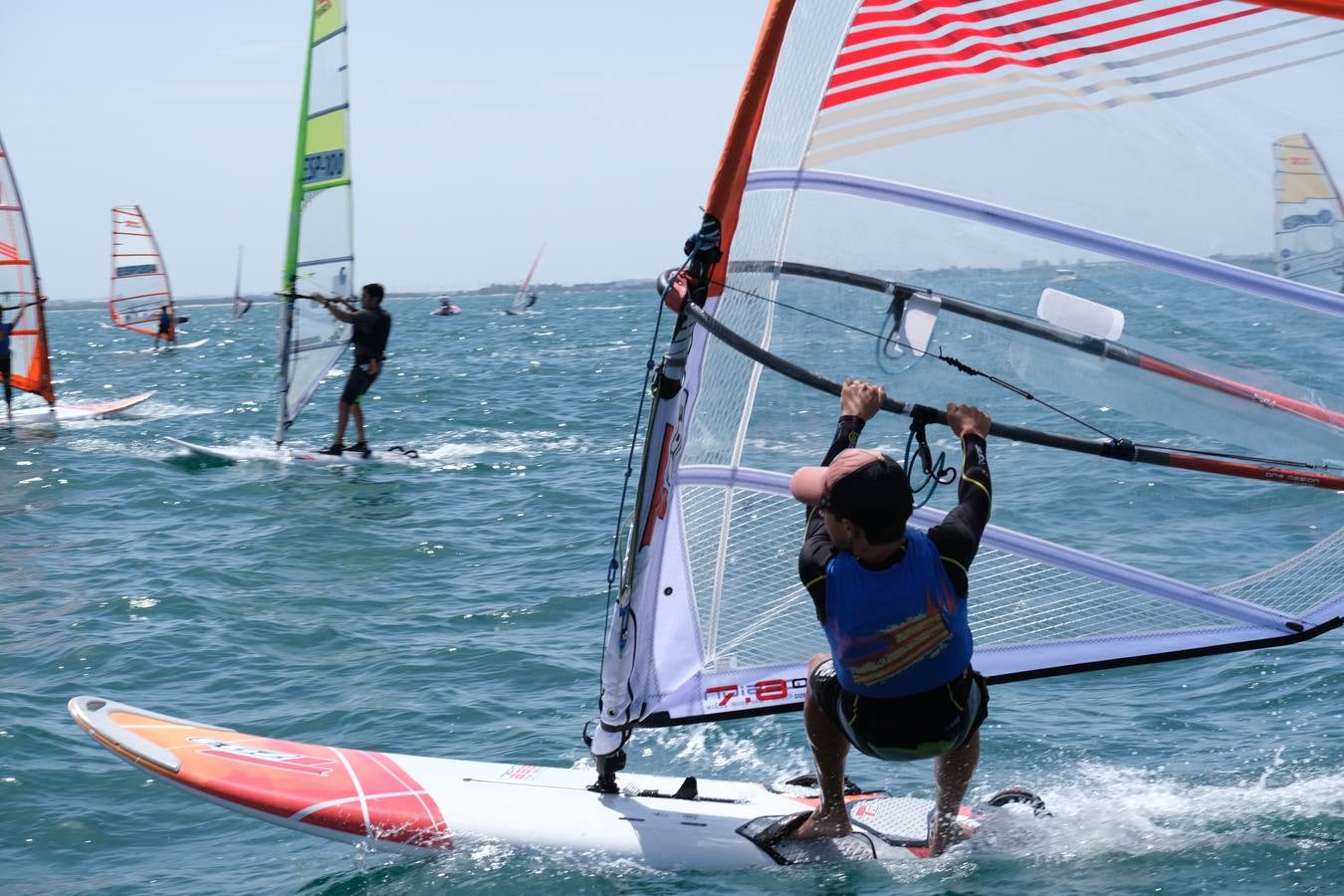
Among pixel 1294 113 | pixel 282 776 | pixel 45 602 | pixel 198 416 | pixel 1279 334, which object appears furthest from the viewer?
pixel 198 416

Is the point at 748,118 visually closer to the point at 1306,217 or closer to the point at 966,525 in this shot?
the point at 966,525

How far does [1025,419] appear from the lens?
3.80 metres

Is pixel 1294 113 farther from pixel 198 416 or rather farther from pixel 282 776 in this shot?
pixel 198 416

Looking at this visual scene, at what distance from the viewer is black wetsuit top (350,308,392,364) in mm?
12453

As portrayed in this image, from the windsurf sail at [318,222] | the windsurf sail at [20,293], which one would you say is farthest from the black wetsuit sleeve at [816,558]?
the windsurf sail at [20,293]

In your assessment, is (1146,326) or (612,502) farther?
(612,502)

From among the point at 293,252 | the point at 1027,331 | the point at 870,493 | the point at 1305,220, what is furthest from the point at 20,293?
the point at 1305,220

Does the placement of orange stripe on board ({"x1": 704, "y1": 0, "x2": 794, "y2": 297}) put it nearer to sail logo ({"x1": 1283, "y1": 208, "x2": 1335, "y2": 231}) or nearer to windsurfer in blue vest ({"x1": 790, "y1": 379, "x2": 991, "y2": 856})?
windsurfer in blue vest ({"x1": 790, "y1": 379, "x2": 991, "y2": 856})

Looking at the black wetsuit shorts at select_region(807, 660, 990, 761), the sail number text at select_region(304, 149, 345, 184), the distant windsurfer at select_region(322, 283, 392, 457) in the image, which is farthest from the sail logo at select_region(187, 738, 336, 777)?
the sail number text at select_region(304, 149, 345, 184)

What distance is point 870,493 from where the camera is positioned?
3111 millimetres

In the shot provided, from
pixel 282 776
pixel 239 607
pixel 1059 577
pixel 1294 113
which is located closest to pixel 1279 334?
pixel 1294 113

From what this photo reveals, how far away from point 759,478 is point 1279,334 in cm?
151

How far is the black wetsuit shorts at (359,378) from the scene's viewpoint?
1237cm

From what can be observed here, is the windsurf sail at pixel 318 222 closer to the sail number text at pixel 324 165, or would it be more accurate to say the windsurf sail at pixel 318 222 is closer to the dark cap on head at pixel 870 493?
the sail number text at pixel 324 165
